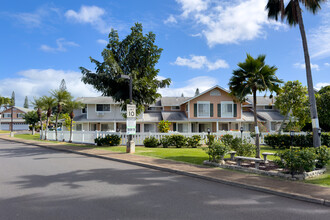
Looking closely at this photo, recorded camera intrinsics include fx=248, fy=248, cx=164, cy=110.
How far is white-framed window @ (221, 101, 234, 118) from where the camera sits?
102ft

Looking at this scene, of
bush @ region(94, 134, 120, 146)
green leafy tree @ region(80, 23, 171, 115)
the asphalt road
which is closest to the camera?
the asphalt road

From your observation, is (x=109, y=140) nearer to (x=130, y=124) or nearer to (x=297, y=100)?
(x=130, y=124)

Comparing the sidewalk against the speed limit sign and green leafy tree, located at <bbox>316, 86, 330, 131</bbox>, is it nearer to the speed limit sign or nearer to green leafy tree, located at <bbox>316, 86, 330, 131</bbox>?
the speed limit sign

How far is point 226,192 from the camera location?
21.1 feet

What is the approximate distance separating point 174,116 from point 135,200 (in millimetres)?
26600

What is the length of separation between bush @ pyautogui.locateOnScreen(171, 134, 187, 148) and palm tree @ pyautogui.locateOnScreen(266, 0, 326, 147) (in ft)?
31.3

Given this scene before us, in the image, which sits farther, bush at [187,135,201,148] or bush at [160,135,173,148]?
bush at [187,135,201,148]

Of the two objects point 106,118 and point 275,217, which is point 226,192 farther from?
point 106,118

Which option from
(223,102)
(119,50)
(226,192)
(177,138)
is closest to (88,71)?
(119,50)

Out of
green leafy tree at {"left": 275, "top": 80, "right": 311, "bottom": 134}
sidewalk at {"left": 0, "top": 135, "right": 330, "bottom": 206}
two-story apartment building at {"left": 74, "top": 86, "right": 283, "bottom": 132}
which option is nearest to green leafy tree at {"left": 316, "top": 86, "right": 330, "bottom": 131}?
green leafy tree at {"left": 275, "top": 80, "right": 311, "bottom": 134}

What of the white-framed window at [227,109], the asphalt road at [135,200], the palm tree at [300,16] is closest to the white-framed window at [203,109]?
the white-framed window at [227,109]

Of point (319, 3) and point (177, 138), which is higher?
point (319, 3)

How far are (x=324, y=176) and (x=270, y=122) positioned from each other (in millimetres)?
26076

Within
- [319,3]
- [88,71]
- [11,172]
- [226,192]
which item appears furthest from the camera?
[88,71]
